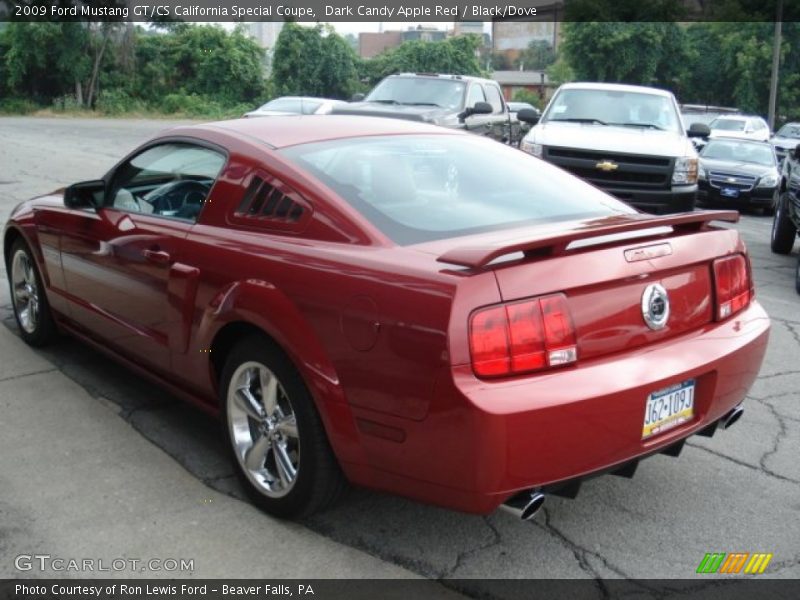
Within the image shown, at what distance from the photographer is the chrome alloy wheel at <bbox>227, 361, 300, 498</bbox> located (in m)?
3.43

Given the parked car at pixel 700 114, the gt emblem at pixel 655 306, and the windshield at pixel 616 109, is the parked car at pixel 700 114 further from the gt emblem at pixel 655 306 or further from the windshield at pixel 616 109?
the gt emblem at pixel 655 306

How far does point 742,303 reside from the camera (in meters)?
3.64

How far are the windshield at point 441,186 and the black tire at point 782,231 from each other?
680 centimetres

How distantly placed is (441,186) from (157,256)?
4.33 ft

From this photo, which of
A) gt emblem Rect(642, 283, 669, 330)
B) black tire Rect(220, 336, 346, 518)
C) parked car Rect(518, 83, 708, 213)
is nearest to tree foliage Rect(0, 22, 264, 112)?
parked car Rect(518, 83, 708, 213)

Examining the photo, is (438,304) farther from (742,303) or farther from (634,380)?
(742,303)

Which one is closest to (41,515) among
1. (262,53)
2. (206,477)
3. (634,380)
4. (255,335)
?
(206,477)

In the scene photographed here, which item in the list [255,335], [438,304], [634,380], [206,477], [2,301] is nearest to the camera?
[438,304]

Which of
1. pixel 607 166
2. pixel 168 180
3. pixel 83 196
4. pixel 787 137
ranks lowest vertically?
pixel 787 137

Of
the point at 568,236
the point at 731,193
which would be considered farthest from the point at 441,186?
the point at 731,193

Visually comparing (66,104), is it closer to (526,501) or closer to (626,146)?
(626,146)

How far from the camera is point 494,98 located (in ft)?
50.5

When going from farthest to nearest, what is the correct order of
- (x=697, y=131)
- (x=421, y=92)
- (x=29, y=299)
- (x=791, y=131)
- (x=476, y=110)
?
(x=791, y=131)
(x=421, y=92)
(x=476, y=110)
(x=697, y=131)
(x=29, y=299)

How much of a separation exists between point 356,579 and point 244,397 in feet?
2.95
